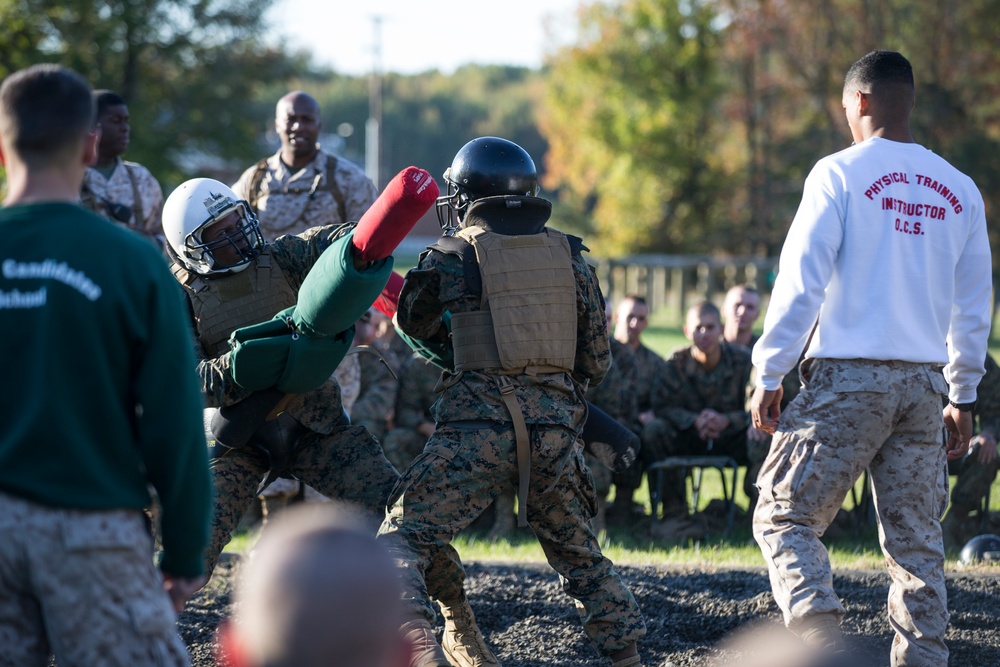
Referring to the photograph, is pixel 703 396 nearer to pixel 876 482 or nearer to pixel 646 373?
pixel 646 373

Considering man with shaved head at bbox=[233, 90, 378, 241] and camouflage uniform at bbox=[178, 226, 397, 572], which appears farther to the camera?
man with shaved head at bbox=[233, 90, 378, 241]

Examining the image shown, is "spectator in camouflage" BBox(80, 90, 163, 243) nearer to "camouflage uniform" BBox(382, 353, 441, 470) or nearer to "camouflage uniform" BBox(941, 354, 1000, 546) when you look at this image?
"camouflage uniform" BBox(382, 353, 441, 470)

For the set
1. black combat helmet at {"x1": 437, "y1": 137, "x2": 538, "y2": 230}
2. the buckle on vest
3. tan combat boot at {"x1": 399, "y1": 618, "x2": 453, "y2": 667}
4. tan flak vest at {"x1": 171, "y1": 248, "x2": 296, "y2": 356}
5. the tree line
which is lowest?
tan combat boot at {"x1": 399, "y1": 618, "x2": 453, "y2": 667}

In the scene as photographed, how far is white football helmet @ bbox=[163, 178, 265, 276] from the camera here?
16.5 ft

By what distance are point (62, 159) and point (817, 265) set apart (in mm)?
2785

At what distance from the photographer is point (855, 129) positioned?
193 inches

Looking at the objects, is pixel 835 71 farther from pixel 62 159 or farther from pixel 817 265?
pixel 62 159

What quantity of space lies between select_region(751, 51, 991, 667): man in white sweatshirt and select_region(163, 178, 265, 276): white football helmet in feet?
7.23

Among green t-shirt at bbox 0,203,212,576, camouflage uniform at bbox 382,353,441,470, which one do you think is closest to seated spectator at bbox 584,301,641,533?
camouflage uniform at bbox 382,353,441,470

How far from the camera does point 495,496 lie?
4602mm

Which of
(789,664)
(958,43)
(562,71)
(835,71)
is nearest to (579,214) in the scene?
(562,71)

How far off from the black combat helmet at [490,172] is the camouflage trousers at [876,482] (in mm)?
1382

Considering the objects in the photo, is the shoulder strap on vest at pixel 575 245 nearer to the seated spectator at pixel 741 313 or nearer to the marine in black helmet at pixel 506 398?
the marine in black helmet at pixel 506 398

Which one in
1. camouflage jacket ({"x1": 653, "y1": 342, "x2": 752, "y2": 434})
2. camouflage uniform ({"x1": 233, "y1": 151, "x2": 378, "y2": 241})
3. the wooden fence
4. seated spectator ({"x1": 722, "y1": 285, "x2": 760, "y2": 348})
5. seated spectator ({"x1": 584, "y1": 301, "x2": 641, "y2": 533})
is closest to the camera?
camouflage uniform ({"x1": 233, "y1": 151, "x2": 378, "y2": 241})
